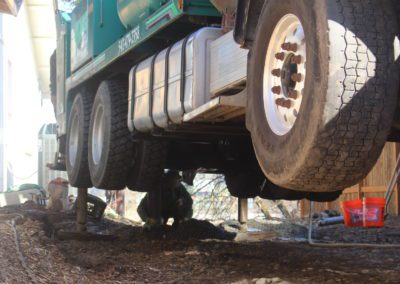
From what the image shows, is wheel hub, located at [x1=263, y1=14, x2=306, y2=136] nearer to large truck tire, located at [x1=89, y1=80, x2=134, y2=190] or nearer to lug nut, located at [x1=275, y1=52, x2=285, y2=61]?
lug nut, located at [x1=275, y1=52, x2=285, y2=61]

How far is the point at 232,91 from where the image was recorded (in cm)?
515

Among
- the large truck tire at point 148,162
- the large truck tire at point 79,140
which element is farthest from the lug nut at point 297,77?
the large truck tire at point 79,140

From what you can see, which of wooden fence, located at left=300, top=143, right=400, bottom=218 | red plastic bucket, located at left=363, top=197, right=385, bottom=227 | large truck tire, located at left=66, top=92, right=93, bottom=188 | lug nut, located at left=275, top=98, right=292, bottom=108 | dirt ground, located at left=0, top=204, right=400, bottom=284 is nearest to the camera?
lug nut, located at left=275, top=98, right=292, bottom=108

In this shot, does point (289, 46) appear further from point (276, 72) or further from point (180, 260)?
point (180, 260)

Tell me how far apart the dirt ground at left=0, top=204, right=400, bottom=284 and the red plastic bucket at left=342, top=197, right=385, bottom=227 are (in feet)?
1.01

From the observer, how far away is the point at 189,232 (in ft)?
33.0

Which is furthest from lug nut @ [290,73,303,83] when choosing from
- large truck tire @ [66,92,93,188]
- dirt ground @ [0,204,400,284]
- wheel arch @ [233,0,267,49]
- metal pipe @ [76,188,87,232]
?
metal pipe @ [76,188,87,232]

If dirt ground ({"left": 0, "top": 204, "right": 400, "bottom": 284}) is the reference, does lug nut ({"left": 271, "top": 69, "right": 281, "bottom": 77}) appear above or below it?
above

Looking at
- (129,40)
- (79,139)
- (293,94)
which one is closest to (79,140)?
(79,139)

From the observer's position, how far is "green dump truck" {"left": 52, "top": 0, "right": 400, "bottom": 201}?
3.66m

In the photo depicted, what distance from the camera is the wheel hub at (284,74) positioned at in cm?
408

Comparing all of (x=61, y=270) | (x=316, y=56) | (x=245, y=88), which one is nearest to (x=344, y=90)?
(x=316, y=56)

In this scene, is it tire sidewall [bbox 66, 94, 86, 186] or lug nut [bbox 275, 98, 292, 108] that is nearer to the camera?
lug nut [bbox 275, 98, 292, 108]

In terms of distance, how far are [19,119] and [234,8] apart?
21.0 meters
